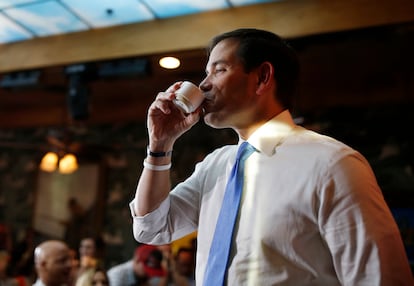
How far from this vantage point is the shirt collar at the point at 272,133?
0.97 metres

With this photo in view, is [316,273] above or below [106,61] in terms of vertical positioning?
below

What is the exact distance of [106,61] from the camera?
3.80 meters

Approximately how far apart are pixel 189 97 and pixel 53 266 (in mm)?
1740

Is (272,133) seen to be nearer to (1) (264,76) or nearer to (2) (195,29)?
(1) (264,76)

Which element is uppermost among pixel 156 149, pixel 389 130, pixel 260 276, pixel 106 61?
pixel 106 61

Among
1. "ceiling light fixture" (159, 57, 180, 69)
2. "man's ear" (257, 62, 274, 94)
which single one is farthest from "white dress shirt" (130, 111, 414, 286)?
"ceiling light fixture" (159, 57, 180, 69)

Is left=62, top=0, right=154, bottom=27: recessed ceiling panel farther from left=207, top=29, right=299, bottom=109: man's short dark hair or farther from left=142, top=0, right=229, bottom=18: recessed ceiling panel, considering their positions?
left=207, top=29, right=299, bottom=109: man's short dark hair

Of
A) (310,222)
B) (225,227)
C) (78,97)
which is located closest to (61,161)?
(78,97)

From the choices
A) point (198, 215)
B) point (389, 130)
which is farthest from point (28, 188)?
point (198, 215)

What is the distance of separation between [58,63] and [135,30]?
73 cm

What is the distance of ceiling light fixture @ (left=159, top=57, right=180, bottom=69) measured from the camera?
3.70 metres

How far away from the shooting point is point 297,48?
128 inches

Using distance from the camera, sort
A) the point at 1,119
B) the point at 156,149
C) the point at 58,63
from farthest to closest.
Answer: the point at 1,119 < the point at 58,63 < the point at 156,149

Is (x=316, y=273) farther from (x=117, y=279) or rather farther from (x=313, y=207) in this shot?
(x=117, y=279)
